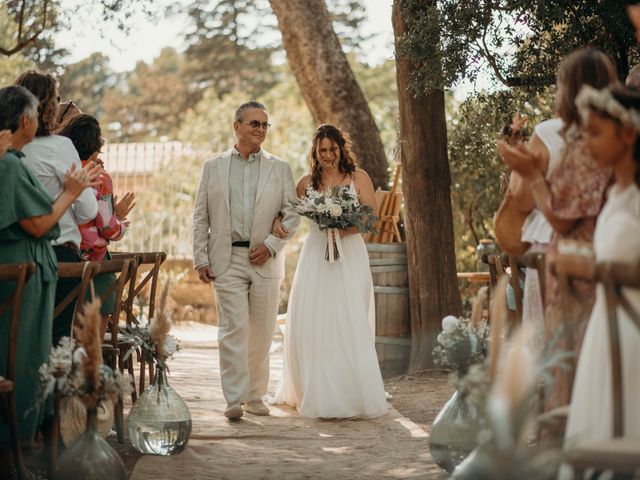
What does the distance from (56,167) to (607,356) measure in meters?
3.28

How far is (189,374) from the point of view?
11141mm

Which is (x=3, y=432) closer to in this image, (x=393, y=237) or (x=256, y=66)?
(x=393, y=237)

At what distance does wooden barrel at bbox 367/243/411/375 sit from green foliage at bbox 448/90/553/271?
121cm

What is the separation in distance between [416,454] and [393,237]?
16.2 feet

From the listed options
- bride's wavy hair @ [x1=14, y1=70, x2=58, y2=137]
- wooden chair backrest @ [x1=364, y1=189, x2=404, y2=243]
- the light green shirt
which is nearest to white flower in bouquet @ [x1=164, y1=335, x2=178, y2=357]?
bride's wavy hair @ [x1=14, y1=70, x2=58, y2=137]

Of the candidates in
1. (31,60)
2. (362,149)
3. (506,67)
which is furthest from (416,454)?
(31,60)

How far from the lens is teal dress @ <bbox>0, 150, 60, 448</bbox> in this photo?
5.27 metres

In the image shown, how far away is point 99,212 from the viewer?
6.77m

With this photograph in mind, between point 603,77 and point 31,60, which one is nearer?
point 603,77

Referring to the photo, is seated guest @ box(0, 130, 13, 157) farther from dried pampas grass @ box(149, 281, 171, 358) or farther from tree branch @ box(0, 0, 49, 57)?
tree branch @ box(0, 0, 49, 57)

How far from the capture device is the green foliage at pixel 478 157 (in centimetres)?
959

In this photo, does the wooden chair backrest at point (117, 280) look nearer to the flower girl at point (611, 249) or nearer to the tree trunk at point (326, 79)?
the flower girl at point (611, 249)

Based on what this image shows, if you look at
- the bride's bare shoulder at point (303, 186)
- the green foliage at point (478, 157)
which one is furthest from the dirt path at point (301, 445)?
the green foliage at point (478, 157)

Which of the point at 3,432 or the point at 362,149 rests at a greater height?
the point at 362,149
